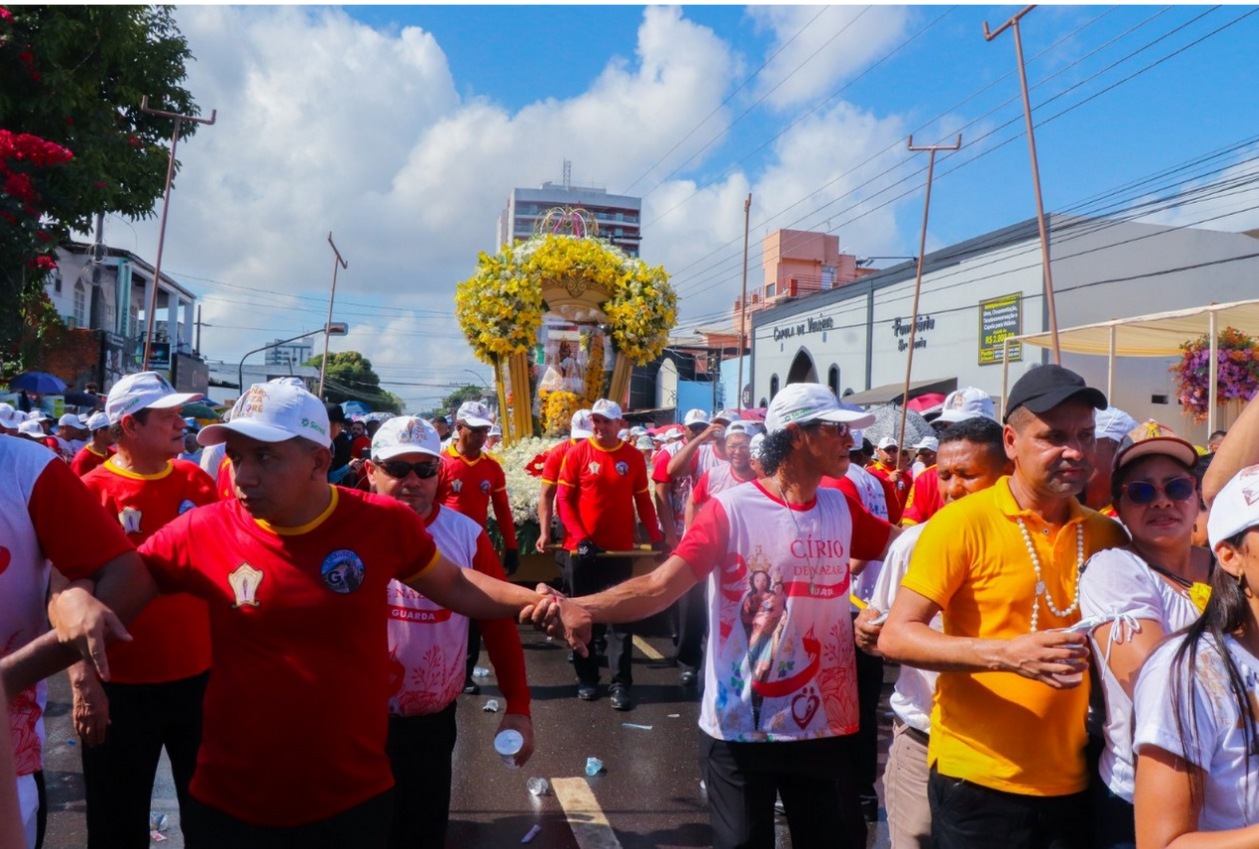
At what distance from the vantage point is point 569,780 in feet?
19.5

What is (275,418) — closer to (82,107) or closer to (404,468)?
(404,468)

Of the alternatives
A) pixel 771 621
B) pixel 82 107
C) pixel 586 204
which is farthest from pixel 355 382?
Result: pixel 771 621

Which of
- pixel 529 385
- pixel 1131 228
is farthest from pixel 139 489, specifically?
pixel 1131 228

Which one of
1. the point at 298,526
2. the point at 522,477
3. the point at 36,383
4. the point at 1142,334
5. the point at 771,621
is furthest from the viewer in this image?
the point at 36,383

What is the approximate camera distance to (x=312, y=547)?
2885 millimetres

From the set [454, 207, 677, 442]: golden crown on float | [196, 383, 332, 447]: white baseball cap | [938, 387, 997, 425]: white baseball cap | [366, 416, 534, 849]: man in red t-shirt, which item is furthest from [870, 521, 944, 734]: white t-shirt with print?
[454, 207, 677, 442]: golden crown on float

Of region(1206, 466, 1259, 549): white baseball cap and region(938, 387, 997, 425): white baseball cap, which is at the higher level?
region(938, 387, 997, 425): white baseball cap

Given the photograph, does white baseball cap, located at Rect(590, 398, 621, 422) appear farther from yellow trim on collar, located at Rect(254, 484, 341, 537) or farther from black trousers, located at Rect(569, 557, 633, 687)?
yellow trim on collar, located at Rect(254, 484, 341, 537)

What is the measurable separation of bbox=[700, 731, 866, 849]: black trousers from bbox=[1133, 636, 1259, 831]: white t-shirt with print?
61.6 inches

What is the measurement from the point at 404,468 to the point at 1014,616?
2316 millimetres

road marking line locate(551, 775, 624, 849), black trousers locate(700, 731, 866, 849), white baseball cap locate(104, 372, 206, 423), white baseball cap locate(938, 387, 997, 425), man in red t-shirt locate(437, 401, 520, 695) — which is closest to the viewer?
black trousers locate(700, 731, 866, 849)

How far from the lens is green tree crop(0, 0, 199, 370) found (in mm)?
13242

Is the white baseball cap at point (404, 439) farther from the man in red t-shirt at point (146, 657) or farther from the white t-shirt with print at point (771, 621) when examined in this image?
the white t-shirt with print at point (771, 621)

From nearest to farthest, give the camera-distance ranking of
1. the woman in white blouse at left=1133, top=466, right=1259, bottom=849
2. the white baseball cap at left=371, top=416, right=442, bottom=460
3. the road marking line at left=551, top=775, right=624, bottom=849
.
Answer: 1. the woman in white blouse at left=1133, top=466, right=1259, bottom=849
2. the white baseball cap at left=371, top=416, right=442, bottom=460
3. the road marking line at left=551, top=775, right=624, bottom=849
